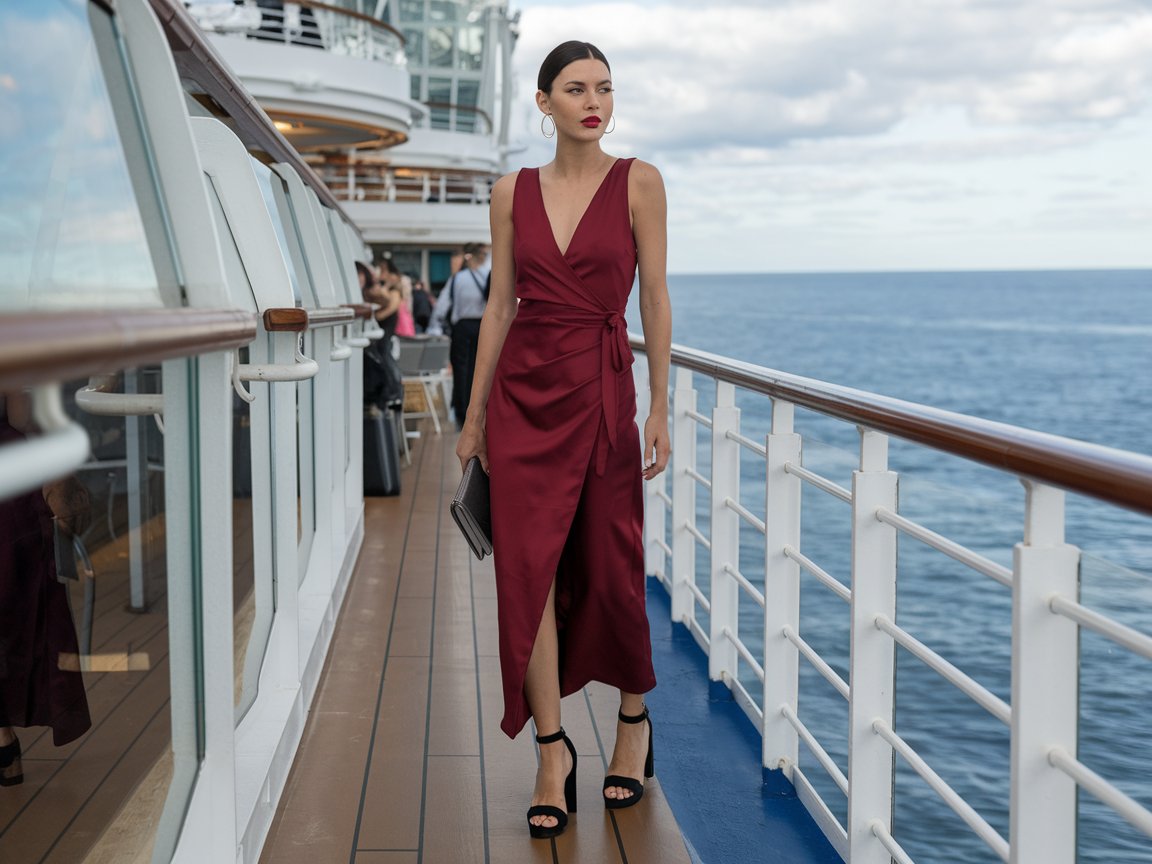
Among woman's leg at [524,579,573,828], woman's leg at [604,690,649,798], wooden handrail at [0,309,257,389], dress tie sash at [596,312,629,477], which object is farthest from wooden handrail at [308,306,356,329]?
wooden handrail at [0,309,257,389]

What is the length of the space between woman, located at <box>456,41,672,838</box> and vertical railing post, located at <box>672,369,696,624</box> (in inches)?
55.7

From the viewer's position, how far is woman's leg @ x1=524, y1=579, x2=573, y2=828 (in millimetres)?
2586

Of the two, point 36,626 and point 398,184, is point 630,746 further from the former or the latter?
point 398,184

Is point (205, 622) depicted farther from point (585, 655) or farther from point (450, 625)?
point (450, 625)

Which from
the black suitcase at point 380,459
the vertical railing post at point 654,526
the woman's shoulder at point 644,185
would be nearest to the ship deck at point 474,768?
the vertical railing post at point 654,526

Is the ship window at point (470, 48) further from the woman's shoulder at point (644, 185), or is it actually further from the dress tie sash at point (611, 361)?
the dress tie sash at point (611, 361)

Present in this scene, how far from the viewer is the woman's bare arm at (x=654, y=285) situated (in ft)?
8.25

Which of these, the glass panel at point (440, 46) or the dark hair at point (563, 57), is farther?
Result: the glass panel at point (440, 46)

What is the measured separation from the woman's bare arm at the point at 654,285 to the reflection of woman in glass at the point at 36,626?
150 centimetres

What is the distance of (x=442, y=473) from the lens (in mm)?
8062

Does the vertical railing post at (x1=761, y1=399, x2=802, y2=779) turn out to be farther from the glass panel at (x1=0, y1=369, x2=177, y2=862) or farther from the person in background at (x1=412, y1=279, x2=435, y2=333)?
the person in background at (x1=412, y1=279, x2=435, y2=333)

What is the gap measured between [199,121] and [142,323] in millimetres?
1522

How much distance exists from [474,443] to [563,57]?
78 centimetres

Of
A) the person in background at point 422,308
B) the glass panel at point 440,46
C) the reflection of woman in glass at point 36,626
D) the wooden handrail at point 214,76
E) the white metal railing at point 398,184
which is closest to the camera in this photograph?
the reflection of woman in glass at point 36,626
